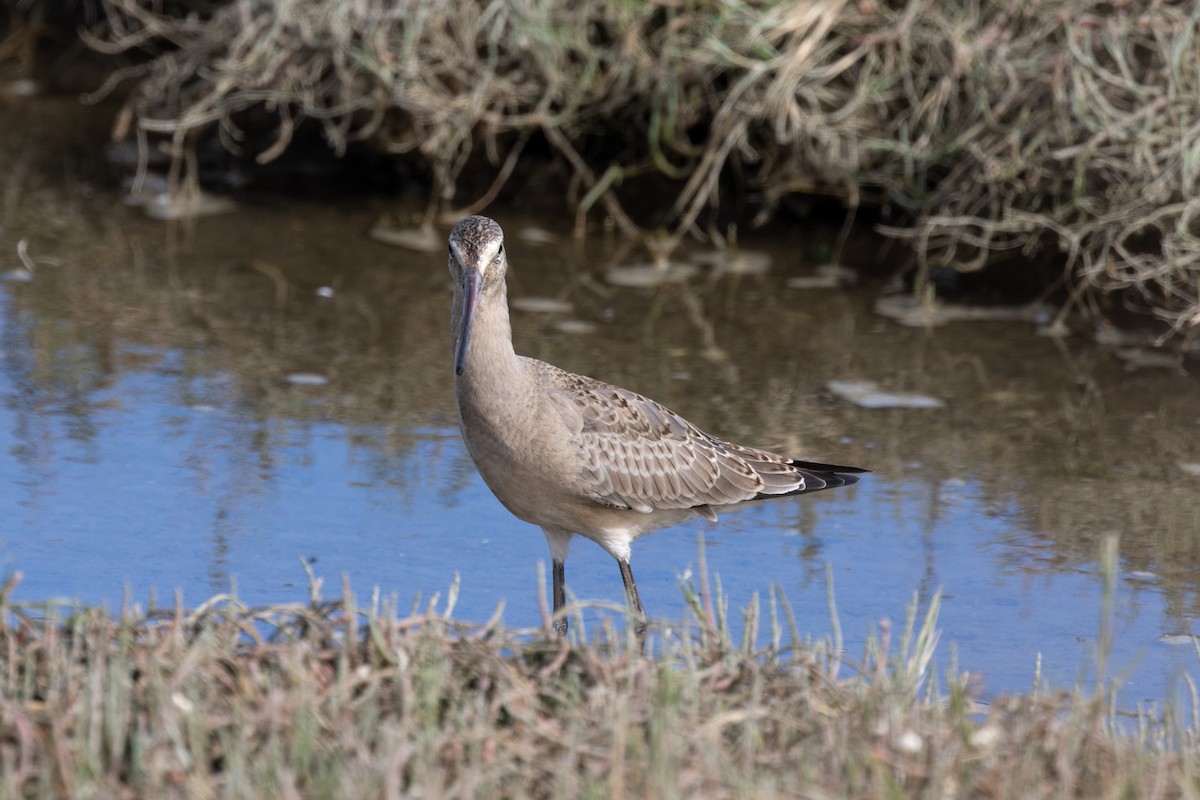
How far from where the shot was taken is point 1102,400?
6.35 meters

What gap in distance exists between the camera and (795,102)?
23.9 feet

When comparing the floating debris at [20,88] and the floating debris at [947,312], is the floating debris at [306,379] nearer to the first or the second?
the floating debris at [947,312]

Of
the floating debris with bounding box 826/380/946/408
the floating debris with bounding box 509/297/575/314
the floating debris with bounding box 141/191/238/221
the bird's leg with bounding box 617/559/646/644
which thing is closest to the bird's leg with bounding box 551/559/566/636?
the bird's leg with bounding box 617/559/646/644

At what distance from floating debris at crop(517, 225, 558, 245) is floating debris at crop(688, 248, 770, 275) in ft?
2.17

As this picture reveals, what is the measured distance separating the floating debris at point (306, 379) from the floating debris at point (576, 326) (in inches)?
41.3

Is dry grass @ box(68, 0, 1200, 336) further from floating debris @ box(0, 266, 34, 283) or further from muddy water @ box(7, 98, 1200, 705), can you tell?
floating debris @ box(0, 266, 34, 283)

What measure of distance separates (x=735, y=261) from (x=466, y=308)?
134 inches

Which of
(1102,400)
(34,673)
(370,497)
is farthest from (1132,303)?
(34,673)

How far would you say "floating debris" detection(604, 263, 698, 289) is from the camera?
742cm

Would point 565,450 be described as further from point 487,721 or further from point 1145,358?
point 1145,358

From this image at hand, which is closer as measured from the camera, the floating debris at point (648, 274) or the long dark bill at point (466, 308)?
the long dark bill at point (466, 308)

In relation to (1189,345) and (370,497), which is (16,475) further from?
(1189,345)

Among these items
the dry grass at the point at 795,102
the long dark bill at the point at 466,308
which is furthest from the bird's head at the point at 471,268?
the dry grass at the point at 795,102

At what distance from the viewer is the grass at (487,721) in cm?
297
